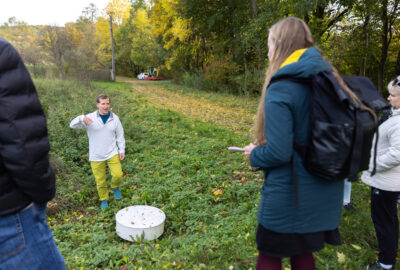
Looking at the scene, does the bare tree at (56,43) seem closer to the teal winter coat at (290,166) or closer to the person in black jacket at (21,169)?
the person in black jacket at (21,169)

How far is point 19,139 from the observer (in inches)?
61.4

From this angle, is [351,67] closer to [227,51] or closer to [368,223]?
[227,51]

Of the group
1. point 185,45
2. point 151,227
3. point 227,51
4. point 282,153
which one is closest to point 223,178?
point 151,227

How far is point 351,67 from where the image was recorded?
2194 cm

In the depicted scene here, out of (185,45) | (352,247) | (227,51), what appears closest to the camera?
(352,247)

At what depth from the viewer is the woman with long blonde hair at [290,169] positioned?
5.78 ft

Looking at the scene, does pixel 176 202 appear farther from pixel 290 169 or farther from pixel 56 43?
pixel 56 43

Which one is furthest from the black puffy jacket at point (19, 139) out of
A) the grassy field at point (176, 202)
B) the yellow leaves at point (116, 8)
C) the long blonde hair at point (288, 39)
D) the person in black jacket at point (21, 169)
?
the yellow leaves at point (116, 8)

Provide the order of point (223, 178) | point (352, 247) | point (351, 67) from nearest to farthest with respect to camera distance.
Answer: point (352, 247)
point (223, 178)
point (351, 67)

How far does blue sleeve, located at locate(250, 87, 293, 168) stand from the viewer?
1.75 metres

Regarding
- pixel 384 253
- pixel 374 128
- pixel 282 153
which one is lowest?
pixel 384 253

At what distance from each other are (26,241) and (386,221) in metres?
3.18

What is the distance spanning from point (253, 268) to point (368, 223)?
199cm

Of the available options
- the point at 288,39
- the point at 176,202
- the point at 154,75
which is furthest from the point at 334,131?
the point at 154,75
